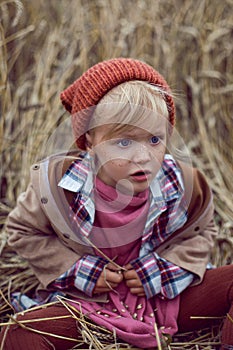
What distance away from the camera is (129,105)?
4.32 ft

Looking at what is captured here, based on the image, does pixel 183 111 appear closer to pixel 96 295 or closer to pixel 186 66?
pixel 186 66

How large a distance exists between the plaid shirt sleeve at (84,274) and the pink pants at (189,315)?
65 millimetres

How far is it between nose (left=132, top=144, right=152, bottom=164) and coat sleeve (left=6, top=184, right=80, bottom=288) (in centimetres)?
28

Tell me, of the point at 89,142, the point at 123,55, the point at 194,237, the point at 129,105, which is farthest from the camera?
the point at 123,55

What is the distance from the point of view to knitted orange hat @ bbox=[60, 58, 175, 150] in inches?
53.3

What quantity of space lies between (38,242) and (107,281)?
0.62 feet

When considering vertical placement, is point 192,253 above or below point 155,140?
below

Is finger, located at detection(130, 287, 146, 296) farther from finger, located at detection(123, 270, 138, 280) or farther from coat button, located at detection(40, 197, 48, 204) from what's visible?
coat button, located at detection(40, 197, 48, 204)

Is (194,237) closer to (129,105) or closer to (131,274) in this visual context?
(131,274)

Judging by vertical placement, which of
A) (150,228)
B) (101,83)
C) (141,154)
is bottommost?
(150,228)

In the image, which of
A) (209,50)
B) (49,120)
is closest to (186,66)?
(209,50)

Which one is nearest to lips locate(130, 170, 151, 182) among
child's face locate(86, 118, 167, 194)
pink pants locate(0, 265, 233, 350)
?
child's face locate(86, 118, 167, 194)

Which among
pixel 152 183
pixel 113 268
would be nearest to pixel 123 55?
pixel 152 183

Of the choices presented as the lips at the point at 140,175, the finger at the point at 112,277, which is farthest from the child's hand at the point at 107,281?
the lips at the point at 140,175
